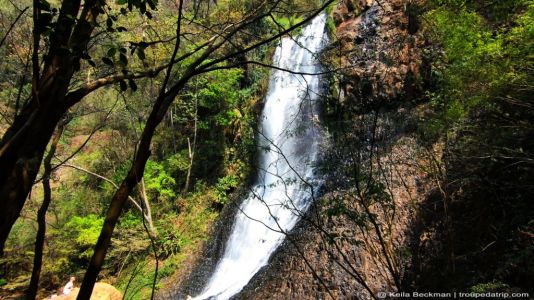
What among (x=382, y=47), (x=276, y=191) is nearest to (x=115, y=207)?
(x=382, y=47)

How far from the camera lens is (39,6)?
1537 mm

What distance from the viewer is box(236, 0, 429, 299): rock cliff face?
6.43 meters

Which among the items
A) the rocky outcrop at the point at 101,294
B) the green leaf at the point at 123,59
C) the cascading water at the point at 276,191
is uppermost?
the cascading water at the point at 276,191

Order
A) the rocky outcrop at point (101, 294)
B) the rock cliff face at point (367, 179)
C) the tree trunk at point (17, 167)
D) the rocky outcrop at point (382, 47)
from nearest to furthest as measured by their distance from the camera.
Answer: the tree trunk at point (17, 167), the rock cliff face at point (367, 179), the rocky outcrop at point (101, 294), the rocky outcrop at point (382, 47)

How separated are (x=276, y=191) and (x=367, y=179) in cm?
747

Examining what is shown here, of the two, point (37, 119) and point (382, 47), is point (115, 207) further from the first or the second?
point (382, 47)

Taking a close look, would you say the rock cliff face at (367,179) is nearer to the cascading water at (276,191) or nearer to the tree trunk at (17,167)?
the cascading water at (276,191)

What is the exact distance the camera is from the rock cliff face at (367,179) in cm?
643

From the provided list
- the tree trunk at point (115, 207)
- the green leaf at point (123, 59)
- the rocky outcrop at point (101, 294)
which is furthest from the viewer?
the rocky outcrop at point (101, 294)

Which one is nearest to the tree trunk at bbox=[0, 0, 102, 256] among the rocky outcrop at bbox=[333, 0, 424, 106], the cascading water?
the cascading water

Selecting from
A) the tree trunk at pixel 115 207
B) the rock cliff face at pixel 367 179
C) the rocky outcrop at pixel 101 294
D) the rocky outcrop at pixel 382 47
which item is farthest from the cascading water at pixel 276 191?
the tree trunk at pixel 115 207

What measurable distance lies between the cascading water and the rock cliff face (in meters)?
0.92

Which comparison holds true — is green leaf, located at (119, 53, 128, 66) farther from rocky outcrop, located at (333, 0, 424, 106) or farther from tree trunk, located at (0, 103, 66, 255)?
rocky outcrop, located at (333, 0, 424, 106)

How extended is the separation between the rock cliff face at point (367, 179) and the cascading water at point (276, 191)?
92cm
